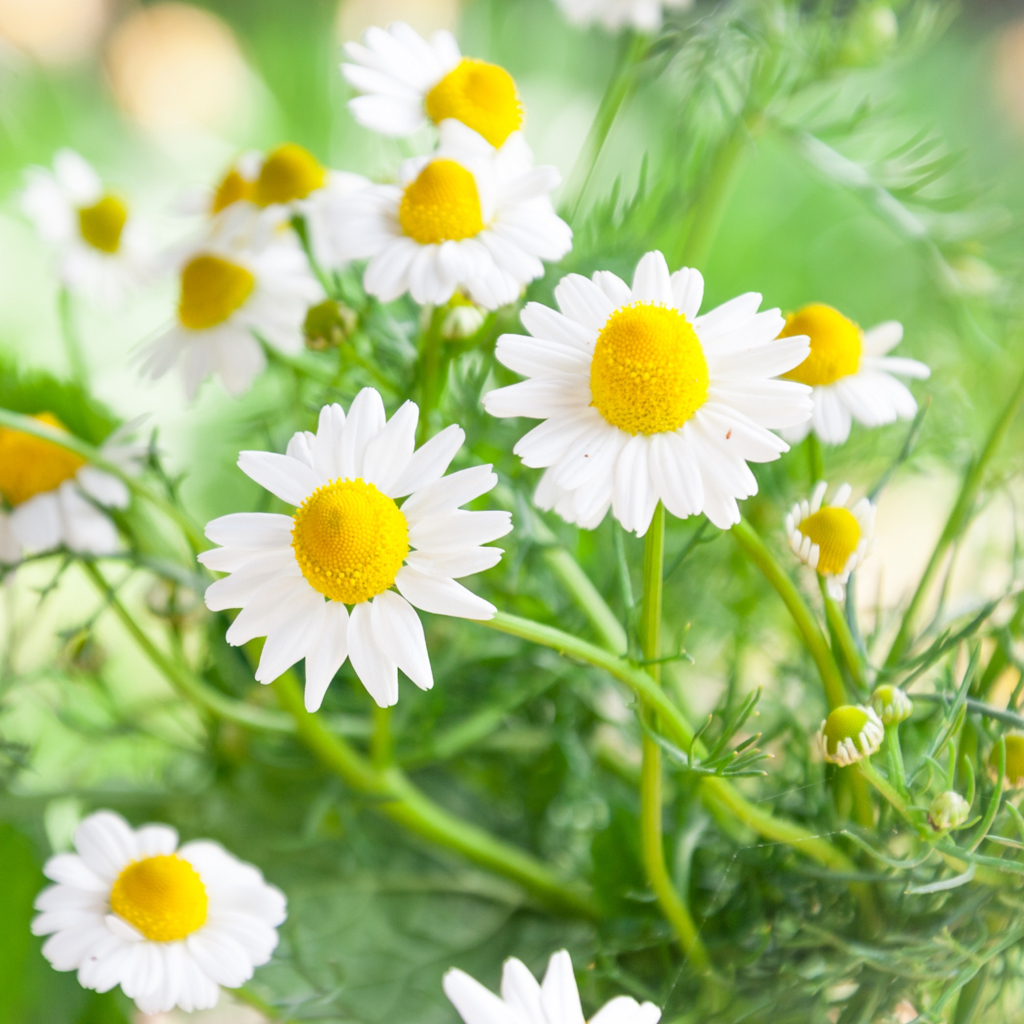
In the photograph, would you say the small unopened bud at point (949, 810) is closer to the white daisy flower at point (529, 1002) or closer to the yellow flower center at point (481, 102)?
the white daisy flower at point (529, 1002)

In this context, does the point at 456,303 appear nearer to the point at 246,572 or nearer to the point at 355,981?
the point at 246,572

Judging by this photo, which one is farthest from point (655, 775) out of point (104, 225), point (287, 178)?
point (104, 225)

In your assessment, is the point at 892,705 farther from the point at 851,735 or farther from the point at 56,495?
the point at 56,495

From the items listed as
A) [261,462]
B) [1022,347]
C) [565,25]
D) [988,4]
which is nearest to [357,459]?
[261,462]

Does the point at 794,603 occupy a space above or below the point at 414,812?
above

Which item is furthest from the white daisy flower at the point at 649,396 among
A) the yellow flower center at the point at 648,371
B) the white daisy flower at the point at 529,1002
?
the white daisy flower at the point at 529,1002

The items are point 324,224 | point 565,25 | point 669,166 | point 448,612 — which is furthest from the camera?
point 565,25
